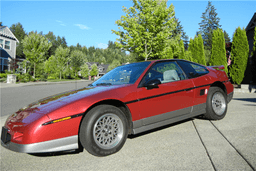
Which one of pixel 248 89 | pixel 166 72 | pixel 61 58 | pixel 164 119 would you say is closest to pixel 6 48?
pixel 61 58

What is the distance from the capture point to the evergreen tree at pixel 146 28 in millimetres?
16953

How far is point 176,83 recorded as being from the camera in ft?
12.0

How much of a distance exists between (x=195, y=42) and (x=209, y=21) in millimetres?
54352

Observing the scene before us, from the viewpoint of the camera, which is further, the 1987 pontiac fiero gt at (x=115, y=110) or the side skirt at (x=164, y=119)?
the side skirt at (x=164, y=119)

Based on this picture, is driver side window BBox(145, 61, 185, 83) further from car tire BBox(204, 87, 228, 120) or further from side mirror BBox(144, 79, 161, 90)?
car tire BBox(204, 87, 228, 120)

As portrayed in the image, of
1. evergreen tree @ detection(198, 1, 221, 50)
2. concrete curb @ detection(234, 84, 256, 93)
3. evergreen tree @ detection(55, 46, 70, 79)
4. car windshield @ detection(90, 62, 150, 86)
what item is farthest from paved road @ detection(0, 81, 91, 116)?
evergreen tree @ detection(198, 1, 221, 50)

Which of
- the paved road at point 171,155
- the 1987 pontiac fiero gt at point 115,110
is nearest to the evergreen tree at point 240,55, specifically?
the 1987 pontiac fiero gt at point 115,110

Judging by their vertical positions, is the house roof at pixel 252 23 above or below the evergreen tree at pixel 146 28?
above

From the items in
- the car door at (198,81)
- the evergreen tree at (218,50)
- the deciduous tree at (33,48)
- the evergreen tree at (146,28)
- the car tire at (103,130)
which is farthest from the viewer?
the deciduous tree at (33,48)

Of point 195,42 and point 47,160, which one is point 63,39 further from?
point 47,160

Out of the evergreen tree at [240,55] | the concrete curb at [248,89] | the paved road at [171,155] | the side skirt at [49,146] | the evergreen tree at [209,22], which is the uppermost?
the evergreen tree at [209,22]

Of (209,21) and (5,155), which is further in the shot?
(209,21)

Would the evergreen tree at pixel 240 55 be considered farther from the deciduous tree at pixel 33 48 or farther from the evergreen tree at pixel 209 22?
the evergreen tree at pixel 209 22

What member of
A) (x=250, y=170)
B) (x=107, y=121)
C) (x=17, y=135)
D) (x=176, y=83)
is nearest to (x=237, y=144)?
(x=250, y=170)
